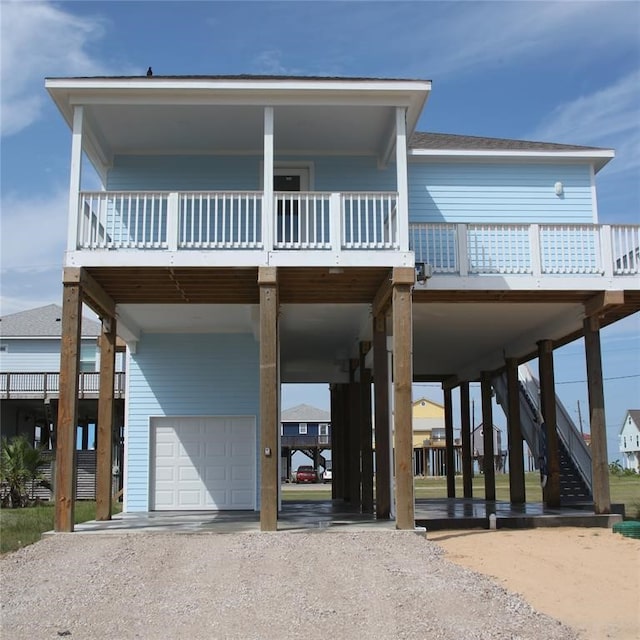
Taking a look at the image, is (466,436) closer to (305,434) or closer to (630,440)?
(305,434)

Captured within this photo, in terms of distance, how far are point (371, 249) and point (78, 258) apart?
461cm

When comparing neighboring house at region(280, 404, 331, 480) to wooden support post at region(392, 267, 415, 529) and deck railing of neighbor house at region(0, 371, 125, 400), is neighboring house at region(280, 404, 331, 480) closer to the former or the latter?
deck railing of neighbor house at region(0, 371, 125, 400)

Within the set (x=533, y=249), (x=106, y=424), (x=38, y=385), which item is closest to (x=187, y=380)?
(x=106, y=424)

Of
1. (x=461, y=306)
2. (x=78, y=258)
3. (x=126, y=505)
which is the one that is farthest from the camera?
(x=126, y=505)

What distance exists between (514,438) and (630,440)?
86.4 m

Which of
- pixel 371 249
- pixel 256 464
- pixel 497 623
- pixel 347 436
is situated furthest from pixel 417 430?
pixel 497 623

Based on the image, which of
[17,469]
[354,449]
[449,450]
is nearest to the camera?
[354,449]

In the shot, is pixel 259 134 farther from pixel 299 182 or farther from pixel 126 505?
pixel 126 505

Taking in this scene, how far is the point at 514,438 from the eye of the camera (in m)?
20.6

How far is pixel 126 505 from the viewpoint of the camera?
18.3 m

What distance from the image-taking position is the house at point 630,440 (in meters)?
94.6

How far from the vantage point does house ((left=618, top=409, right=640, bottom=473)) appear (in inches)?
3724

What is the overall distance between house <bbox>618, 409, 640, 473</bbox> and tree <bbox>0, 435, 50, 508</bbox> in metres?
78.4

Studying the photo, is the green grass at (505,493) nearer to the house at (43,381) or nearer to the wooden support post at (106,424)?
the house at (43,381)
